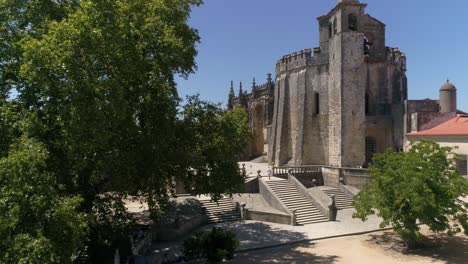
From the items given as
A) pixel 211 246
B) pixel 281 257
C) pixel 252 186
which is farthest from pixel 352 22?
pixel 211 246

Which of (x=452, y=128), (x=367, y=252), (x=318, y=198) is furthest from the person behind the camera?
(x=318, y=198)

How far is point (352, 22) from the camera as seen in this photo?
3055 centimetres

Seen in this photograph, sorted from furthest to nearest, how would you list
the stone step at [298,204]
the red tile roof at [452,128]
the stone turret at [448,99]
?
the stone turret at [448,99]
the stone step at [298,204]
the red tile roof at [452,128]

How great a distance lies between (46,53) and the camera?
34.1ft

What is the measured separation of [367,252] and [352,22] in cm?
2081

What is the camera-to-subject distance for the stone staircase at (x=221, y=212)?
2222 centimetres

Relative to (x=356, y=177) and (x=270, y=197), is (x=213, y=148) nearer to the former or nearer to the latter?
Result: (x=270, y=197)

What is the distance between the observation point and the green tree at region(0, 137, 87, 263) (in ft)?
25.5

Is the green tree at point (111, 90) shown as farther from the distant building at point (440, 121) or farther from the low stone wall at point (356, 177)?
the distant building at point (440, 121)

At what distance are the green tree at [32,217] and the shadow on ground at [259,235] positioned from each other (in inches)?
396

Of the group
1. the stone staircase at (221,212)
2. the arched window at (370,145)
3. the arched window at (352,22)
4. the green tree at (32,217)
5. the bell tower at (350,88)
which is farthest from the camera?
the arched window at (370,145)

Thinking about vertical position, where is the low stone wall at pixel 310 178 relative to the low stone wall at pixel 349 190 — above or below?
above

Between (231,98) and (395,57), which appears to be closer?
(395,57)

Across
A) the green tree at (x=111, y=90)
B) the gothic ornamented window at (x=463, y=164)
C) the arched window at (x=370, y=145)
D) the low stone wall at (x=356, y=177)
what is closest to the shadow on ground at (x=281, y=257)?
the green tree at (x=111, y=90)
